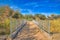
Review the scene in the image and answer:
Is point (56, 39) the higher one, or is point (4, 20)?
point (4, 20)

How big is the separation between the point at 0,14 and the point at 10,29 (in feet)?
2.43

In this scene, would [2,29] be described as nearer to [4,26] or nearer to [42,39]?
[4,26]

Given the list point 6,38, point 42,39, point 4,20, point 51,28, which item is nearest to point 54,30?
point 51,28

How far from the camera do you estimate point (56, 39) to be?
568 cm

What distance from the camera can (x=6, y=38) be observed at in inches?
217

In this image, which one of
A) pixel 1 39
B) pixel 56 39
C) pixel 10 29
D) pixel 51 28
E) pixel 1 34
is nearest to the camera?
pixel 1 39

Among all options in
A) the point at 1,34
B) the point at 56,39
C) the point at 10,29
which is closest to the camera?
the point at 56,39

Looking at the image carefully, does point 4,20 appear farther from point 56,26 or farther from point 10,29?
point 56,26

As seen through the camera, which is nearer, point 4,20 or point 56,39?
point 56,39

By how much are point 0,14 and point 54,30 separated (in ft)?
5.55

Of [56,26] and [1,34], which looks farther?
[56,26]

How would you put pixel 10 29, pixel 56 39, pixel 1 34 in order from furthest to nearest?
pixel 10 29, pixel 1 34, pixel 56 39

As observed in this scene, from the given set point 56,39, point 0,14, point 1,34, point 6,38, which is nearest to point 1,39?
point 6,38

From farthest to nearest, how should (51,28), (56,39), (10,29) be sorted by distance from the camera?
(51,28) < (10,29) < (56,39)
